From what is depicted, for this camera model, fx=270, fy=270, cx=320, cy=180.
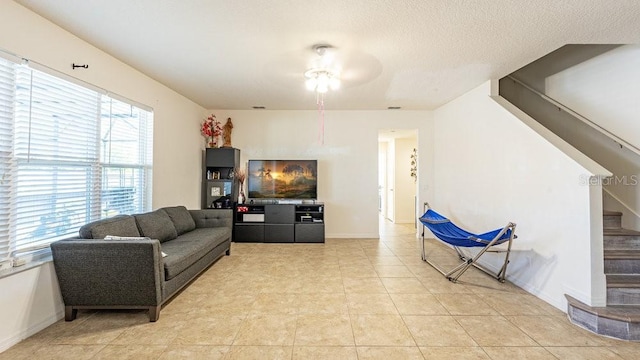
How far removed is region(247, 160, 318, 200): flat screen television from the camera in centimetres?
546

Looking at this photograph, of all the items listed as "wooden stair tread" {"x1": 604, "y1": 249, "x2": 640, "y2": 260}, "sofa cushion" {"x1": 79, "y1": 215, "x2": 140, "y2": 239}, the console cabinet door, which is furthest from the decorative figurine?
"wooden stair tread" {"x1": 604, "y1": 249, "x2": 640, "y2": 260}

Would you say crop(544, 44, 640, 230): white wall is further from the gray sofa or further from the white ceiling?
the gray sofa

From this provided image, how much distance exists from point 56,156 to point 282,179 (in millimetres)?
3422

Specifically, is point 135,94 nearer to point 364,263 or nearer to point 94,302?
point 94,302

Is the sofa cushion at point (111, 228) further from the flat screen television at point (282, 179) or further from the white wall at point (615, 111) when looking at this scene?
the white wall at point (615, 111)

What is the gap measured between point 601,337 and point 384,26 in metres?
3.17

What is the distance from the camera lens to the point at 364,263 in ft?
13.1

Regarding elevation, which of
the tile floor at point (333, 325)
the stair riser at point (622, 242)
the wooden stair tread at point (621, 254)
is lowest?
the tile floor at point (333, 325)

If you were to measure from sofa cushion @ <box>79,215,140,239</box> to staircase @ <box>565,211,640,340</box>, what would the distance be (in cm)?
438

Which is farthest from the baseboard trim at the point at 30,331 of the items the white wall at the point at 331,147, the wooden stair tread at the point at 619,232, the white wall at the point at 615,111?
the white wall at the point at 615,111

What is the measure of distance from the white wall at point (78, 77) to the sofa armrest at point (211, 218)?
502mm

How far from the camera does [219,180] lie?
208 inches

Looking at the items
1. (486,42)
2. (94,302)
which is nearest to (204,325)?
(94,302)

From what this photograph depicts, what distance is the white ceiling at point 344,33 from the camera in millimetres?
2170
